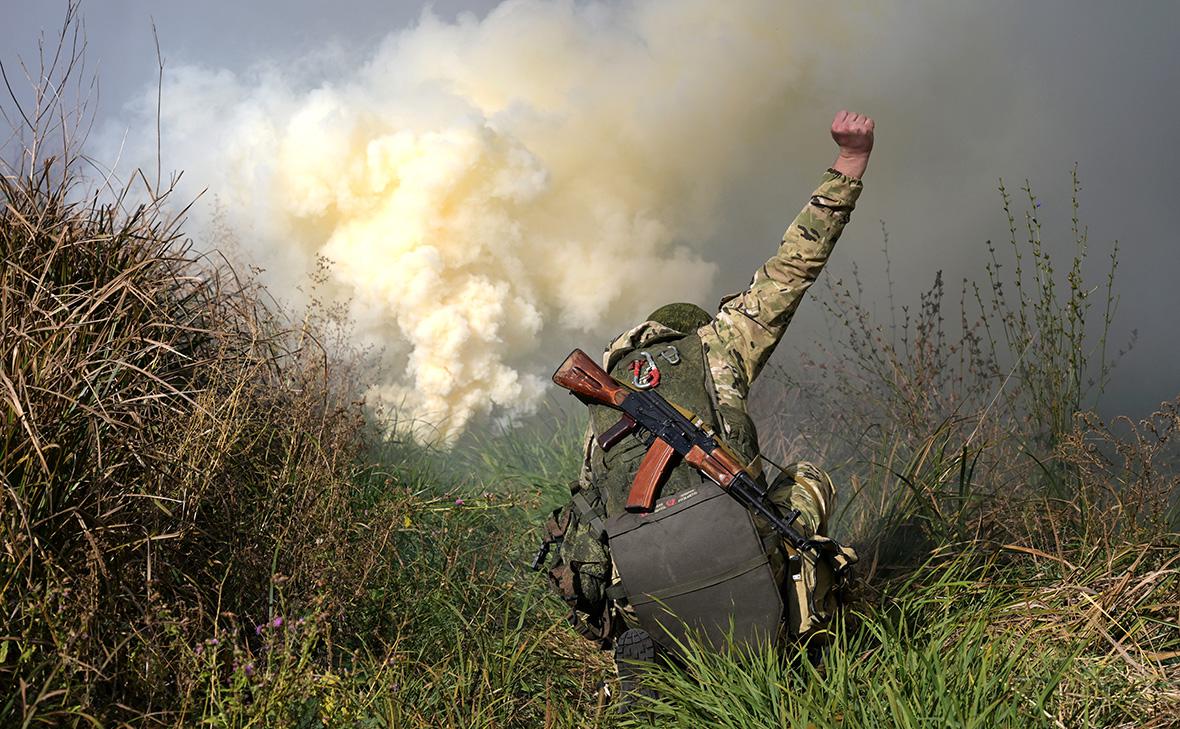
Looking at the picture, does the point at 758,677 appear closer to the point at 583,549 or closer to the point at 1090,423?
the point at 583,549

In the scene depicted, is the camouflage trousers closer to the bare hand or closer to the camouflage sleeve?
the camouflage sleeve

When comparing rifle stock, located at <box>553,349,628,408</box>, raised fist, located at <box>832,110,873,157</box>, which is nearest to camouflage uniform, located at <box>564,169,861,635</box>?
raised fist, located at <box>832,110,873,157</box>

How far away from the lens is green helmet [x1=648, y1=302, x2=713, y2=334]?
4.50m

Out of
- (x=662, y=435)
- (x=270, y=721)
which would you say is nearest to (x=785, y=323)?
(x=662, y=435)

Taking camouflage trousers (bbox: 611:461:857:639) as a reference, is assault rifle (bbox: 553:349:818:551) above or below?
above

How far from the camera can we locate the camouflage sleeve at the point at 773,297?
166 inches

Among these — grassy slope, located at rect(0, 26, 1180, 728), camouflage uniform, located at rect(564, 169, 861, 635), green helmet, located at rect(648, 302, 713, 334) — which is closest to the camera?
grassy slope, located at rect(0, 26, 1180, 728)

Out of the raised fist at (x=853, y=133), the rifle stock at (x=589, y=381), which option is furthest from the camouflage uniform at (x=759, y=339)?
the rifle stock at (x=589, y=381)

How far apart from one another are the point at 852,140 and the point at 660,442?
4.81 feet

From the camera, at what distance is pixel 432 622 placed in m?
4.78

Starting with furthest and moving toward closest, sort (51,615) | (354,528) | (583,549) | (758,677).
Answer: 1. (354,528)
2. (583,549)
3. (758,677)
4. (51,615)

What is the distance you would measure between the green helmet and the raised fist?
0.91m

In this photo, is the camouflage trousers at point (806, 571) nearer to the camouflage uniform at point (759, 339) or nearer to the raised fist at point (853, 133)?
the camouflage uniform at point (759, 339)

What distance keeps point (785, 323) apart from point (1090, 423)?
145cm
